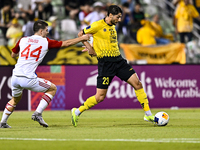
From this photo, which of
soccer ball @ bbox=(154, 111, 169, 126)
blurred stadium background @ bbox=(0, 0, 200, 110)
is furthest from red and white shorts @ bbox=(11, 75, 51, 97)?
blurred stadium background @ bbox=(0, 0, 200, 110)

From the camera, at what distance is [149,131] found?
21.0 ft

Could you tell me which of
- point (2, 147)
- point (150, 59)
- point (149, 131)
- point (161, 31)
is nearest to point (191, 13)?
point (161, 31)

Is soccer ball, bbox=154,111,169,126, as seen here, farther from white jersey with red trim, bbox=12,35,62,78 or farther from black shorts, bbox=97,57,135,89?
white jersey with red trim, bbox=12,35,62,78

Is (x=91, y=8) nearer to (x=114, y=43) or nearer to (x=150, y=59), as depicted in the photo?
(x=150, y=59)

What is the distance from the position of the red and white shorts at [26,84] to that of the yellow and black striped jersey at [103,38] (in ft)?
4.01

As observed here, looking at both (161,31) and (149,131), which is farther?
(161,31)

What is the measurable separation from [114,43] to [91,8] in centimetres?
879

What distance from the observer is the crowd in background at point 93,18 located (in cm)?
1488

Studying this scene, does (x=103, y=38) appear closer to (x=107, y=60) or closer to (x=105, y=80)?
(x=107, y=60)

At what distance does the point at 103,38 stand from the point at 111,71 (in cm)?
65

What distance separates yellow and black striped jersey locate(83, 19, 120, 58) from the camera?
734 cm

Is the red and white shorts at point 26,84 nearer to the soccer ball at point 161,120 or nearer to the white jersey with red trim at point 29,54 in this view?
the white jersey with red trim at point 29,54

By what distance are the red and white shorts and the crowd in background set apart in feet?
25.1

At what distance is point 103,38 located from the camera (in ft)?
24.2
